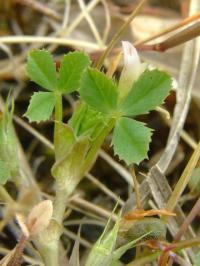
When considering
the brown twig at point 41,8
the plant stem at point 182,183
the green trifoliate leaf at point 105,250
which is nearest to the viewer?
the green trifoliate leaf at point 105,250

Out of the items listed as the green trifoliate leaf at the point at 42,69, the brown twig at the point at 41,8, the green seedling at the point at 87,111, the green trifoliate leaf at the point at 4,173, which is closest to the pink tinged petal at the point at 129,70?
the green seedling at the point at 87,111

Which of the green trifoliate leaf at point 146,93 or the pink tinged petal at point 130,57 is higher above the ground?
the pink tinged petal at point 130,57

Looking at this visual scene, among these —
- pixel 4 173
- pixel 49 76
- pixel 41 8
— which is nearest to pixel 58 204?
pixel 4 173

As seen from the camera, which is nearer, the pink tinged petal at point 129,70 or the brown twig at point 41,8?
the pink tinged petal at point 129,70

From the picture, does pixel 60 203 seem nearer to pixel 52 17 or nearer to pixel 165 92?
pixel 165 92

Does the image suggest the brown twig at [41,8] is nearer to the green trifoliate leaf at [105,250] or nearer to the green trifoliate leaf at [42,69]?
the green trifoliate leaf at [42,69]

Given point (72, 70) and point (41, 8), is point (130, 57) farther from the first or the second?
point (41, 8)

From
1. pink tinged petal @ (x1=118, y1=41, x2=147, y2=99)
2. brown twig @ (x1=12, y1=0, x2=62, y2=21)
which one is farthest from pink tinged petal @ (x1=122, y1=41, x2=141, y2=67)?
brown twig @ (x1=12, y1=0, x2=62, y2=21)

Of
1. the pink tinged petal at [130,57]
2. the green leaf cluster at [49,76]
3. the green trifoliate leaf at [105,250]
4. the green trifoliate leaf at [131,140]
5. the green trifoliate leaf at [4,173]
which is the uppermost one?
the pink tinged petal at [130,57]

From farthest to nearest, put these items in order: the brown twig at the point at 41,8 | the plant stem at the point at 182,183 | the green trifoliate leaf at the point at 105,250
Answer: the brown twig at the point at 41,8 → the plant stem at the point at 182,183 → the green trifoliate leaf at the point at 105,250
